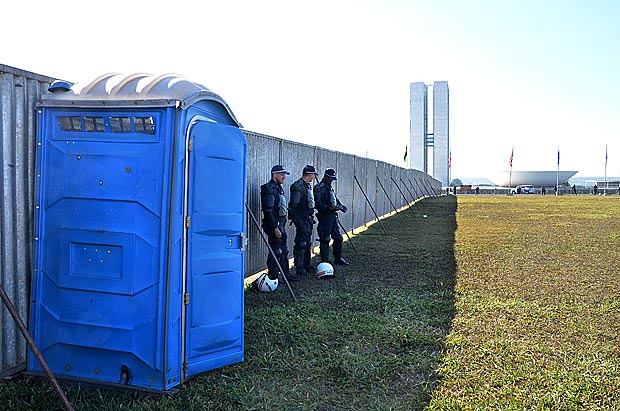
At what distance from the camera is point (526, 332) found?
21.5 ft

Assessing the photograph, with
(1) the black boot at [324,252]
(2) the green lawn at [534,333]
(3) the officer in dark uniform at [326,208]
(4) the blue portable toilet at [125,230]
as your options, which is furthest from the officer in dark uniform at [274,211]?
(4) the blue portable toilet at [125,230]

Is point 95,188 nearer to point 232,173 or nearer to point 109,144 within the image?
point 109,144

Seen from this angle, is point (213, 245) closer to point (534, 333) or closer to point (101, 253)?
point (101, 253)

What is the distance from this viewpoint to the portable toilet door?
476cm

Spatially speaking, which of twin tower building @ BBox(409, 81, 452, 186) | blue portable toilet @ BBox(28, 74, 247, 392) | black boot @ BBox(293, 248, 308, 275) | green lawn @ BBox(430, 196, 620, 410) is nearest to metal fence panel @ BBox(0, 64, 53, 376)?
blue portable toilet @ BBox(28, 74, 247, 392)

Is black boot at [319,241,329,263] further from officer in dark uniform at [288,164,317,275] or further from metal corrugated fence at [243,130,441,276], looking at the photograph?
officer in dark uniform at [288,164,317,275]

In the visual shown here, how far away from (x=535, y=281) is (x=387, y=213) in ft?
53.8

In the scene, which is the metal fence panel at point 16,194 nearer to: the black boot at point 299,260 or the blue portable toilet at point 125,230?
the blue portable toilet at point 125,230

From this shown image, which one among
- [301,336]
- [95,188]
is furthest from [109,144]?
[301,336]

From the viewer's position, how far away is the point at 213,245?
5.01 m

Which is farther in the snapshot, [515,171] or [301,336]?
[515,171]

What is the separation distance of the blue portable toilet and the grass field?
0.29 metres

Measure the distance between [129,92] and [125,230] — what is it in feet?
3.57

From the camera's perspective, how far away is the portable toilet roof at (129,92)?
178 inches
